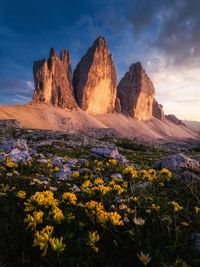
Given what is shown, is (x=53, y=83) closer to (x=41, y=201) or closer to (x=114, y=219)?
(x=41, y=201)

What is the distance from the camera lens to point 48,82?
12438 centimetres

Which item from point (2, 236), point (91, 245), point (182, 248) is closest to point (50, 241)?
point (91, 245)

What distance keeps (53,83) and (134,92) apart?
241ft

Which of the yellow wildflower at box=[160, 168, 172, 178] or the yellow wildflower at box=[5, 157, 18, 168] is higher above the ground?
the yellow wildflower at box=[160, 168, 172, 178]

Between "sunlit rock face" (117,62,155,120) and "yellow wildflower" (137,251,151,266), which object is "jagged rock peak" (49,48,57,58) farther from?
"yellow wildflower" (137,251,151,266)

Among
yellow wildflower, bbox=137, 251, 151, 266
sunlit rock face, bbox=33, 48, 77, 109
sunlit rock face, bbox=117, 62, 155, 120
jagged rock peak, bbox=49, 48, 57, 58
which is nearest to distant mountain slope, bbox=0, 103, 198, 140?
sunlit rock face, bbox=33, 48, 77, 109

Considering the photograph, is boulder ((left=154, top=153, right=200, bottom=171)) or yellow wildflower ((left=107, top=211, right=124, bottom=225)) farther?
boulder ((left=154, top=153, right=200, bottom=171))

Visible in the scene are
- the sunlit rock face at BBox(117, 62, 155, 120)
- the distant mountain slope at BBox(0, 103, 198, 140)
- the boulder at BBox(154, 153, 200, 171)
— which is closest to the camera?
the boulder at BBox(154, 153, 200, 171)

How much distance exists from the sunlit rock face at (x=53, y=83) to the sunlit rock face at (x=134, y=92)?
5469 cm

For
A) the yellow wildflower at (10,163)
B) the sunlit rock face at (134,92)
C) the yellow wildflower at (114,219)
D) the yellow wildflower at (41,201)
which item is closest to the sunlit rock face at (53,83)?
the sunlit rock face at (134,92)

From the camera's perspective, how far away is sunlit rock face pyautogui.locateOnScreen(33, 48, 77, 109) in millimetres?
121512

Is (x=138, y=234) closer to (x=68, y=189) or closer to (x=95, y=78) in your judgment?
(x=68, y=189)

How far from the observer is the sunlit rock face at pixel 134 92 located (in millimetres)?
173875

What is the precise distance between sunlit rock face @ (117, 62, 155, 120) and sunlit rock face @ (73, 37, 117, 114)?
19.4 m
